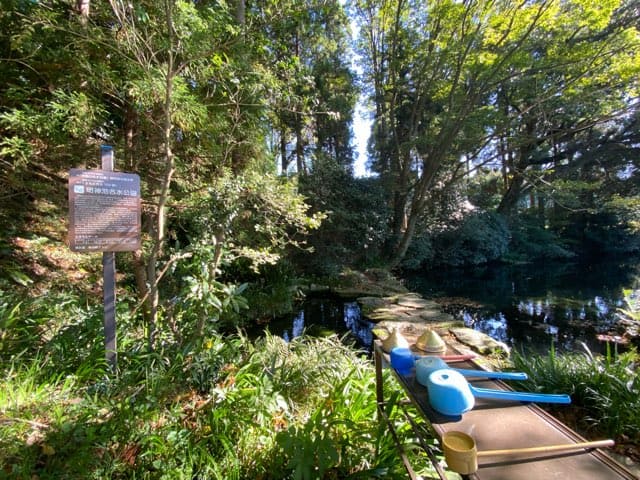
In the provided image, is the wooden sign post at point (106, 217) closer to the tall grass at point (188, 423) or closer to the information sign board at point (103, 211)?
the information sign board at point (103, 211)

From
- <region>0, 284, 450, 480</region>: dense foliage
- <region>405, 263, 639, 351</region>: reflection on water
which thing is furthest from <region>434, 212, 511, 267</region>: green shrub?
<region>0, 284, 450, 480</region>: dense foliage

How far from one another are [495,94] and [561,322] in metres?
8.27

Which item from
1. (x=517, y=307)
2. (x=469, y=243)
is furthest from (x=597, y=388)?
(x=469, y=243)

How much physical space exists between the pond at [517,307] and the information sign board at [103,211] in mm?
2820

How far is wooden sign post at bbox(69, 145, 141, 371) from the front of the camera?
5.40 ft

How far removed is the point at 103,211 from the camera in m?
1.74

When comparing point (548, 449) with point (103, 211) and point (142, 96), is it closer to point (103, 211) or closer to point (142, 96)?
point (103, 211)

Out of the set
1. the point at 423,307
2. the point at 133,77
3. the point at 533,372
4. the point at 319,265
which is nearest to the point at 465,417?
the point at 533,372

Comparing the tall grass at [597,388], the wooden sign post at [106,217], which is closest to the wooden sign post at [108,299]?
the wooden sign post at [106,217]

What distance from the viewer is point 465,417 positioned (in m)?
0.94

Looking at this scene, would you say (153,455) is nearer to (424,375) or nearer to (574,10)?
(424,375)

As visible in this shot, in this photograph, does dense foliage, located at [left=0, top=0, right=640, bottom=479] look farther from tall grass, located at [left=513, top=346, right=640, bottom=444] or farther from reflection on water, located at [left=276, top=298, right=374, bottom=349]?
reflection on water, located at [left=276, top=298, right=374, bottom=349]

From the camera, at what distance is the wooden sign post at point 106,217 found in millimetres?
1646

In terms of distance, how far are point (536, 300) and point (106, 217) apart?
25.5 feet
